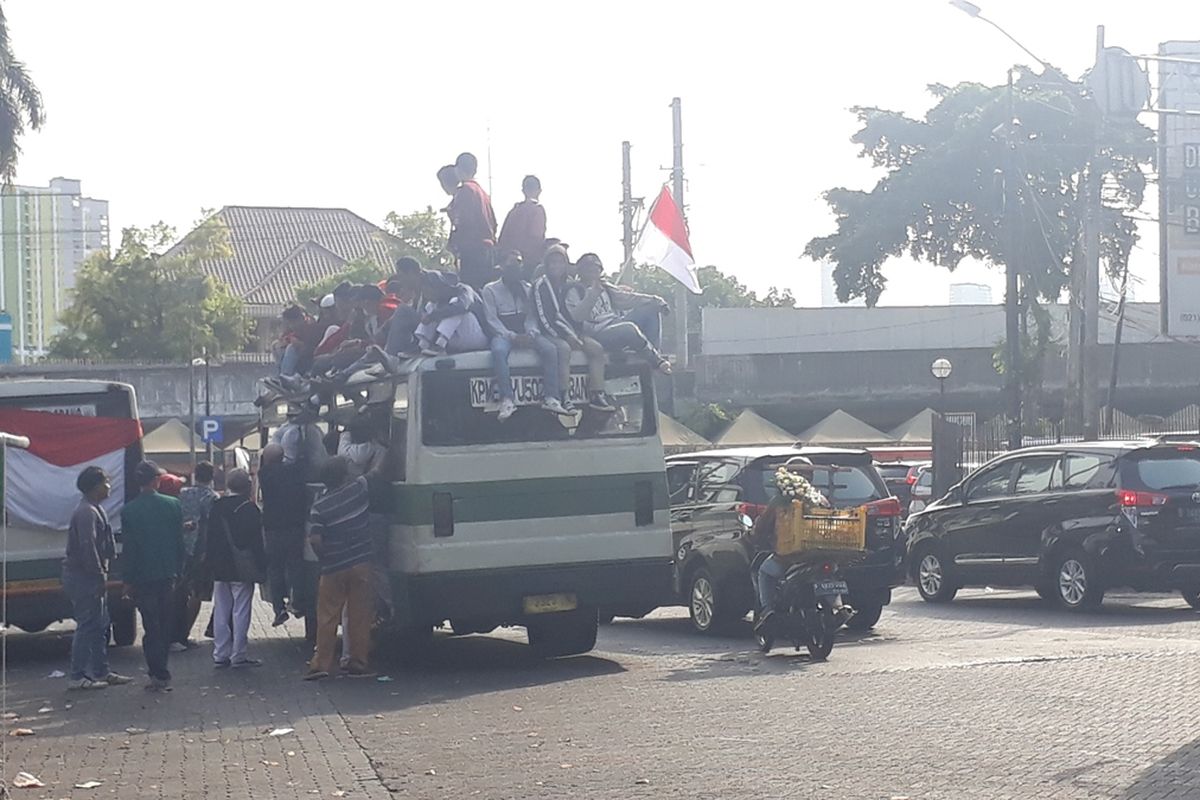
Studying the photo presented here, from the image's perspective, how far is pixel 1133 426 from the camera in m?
45.3

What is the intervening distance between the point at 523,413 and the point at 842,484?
4.21 metres

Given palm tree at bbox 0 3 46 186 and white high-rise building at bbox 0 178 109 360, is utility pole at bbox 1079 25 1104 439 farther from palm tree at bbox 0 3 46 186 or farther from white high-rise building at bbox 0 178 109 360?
white high-rise building at bbox 0 178 109 360

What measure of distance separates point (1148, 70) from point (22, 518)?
53.9ft

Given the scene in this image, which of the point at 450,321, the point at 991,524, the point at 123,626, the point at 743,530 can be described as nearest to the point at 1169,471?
the point at 991,524

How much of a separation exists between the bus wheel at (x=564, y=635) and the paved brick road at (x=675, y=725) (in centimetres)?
22

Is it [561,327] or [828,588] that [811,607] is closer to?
[828,588]

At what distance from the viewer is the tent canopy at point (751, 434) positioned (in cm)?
4644

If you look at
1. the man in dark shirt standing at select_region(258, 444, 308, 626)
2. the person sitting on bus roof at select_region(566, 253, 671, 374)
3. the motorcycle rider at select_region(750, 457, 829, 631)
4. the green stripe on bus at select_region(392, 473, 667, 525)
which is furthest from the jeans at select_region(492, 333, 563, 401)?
the man in dark shirt standing at select_region(258, 444, 308, 626)

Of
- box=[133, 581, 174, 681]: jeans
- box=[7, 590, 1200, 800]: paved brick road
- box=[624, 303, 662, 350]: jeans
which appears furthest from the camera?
box=[624, 303, 662, 350]: jeans

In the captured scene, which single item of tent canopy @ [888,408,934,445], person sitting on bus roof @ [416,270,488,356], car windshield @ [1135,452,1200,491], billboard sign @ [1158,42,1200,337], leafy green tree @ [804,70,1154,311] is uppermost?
leafy green tree @ [804,70,1154,311]

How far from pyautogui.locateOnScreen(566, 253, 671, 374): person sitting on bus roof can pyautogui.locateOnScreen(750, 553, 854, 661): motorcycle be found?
204cm

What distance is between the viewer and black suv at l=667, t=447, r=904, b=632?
16750 mm

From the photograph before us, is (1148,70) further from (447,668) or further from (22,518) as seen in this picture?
(22,518)

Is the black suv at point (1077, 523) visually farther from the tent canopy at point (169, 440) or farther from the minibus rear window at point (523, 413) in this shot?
the tent canopy at point (169, 440)
